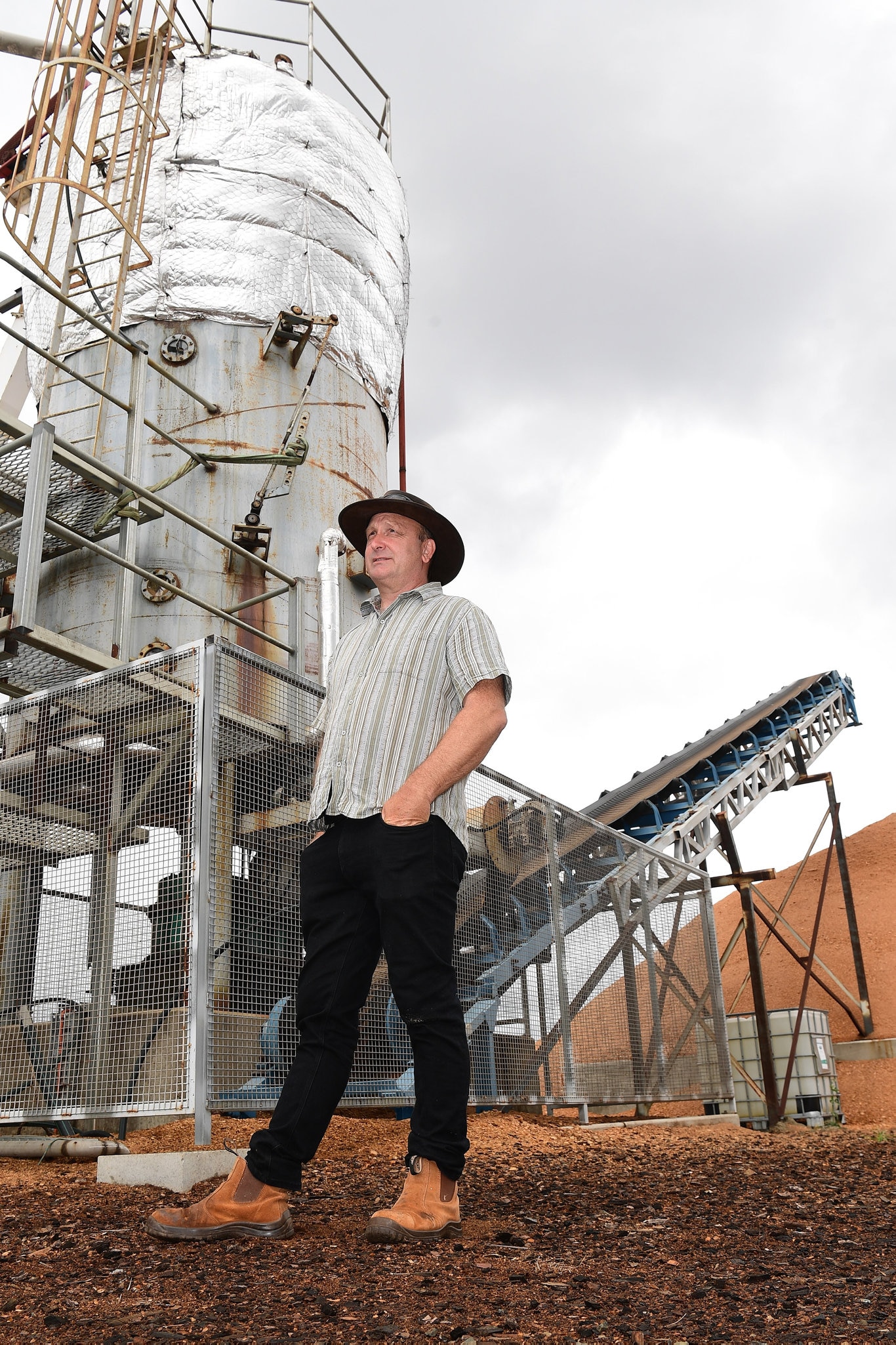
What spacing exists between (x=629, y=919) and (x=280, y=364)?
20.0 ft

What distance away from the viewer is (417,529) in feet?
12.4

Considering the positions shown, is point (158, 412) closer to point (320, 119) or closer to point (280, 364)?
point (280, 364)

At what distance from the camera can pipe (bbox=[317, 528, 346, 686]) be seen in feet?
31.7

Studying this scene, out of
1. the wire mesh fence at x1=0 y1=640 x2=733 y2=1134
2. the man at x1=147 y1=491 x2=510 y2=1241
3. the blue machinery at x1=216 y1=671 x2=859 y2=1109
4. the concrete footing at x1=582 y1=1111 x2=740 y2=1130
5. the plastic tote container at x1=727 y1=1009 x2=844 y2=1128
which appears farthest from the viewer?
the plastic tote container at x1=727 y1=1009 x2=844 y2=1128

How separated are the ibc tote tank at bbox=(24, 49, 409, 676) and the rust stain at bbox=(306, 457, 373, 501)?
17 millimetres

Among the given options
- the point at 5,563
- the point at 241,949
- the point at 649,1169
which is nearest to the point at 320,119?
the point at 5,563

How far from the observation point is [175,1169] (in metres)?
3.85

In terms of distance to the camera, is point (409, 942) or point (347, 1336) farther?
point (409, 942)

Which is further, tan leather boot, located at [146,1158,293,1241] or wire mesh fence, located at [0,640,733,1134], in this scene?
wire mesh fence, located at [0,640,733,1134]

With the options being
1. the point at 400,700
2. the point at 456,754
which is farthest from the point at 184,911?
the point at 456,754

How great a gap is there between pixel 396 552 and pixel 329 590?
610cm

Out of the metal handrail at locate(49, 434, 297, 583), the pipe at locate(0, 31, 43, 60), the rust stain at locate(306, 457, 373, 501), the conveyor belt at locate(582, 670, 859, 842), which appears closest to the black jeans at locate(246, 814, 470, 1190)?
the metal handrail at locate(49, 434, 297, 583)

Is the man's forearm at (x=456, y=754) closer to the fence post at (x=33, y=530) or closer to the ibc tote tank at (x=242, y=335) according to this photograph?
the fence post at (x=33, y=530)

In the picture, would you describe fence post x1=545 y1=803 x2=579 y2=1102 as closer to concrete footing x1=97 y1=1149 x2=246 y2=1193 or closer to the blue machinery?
the blue machinery
